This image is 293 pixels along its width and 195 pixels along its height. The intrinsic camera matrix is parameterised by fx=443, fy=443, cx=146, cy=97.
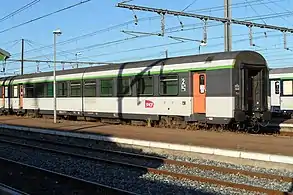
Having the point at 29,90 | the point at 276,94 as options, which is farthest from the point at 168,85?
the point at 29,90

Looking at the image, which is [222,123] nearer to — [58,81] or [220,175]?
[220,175]

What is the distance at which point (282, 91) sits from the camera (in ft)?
85.8

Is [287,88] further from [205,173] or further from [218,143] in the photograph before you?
[205,173]

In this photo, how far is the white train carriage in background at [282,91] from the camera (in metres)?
25.7

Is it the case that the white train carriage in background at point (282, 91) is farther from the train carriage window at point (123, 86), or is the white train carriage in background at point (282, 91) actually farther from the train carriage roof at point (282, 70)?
the train carriage window at point (123, 86)

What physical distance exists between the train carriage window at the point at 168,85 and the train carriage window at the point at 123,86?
8.24 feet

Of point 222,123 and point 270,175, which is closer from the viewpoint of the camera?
point 270,175

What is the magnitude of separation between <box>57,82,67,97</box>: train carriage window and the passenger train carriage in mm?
338

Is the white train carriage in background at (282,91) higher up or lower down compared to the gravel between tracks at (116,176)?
higher up

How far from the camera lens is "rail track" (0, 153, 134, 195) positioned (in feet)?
28.3

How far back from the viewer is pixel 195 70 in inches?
715

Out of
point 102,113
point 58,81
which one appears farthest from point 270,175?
point 58,81

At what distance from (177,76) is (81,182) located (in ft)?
34.0

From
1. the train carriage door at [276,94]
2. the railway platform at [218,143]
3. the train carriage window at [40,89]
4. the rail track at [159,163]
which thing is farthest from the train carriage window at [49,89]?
the train carriage door at [276,94]
